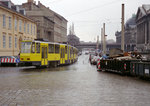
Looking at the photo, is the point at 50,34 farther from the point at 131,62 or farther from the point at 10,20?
the point at 131,62

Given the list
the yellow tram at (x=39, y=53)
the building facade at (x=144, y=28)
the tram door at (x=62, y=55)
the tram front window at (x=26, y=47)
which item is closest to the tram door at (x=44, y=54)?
the yellow tram at (x=39, y=53)

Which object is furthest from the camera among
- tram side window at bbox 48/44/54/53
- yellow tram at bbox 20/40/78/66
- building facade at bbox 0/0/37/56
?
building facade at bbox 0/0/37/56

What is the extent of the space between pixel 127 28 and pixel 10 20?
134 metres

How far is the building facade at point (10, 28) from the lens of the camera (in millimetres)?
37750

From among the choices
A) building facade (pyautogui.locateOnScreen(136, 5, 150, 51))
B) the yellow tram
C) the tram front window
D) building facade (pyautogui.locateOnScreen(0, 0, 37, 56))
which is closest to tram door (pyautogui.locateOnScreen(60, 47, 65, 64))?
the yellow tram

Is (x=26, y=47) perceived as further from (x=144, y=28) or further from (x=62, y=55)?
(x=144, y=28)

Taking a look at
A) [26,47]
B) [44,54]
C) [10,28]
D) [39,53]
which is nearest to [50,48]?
[44,54]

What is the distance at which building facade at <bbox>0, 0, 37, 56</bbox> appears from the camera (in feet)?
124

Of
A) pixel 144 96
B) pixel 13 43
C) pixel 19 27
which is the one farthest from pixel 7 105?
pixel 19 27

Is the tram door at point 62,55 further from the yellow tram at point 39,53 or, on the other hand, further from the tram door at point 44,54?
the tram door at point 44,54

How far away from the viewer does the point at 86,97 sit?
8.90 m

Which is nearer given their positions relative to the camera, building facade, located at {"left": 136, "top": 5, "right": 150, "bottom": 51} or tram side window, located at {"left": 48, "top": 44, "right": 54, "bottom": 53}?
tram side window, located at {"left": 48, "top": 44, "right": 54, "bottom": 53}

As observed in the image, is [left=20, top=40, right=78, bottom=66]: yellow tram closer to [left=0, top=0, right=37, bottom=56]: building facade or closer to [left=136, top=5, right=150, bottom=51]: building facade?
[left=0, top=0, right=37, bottom=56]: building facade

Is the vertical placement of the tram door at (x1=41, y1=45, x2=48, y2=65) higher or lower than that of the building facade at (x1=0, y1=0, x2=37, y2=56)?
lower
